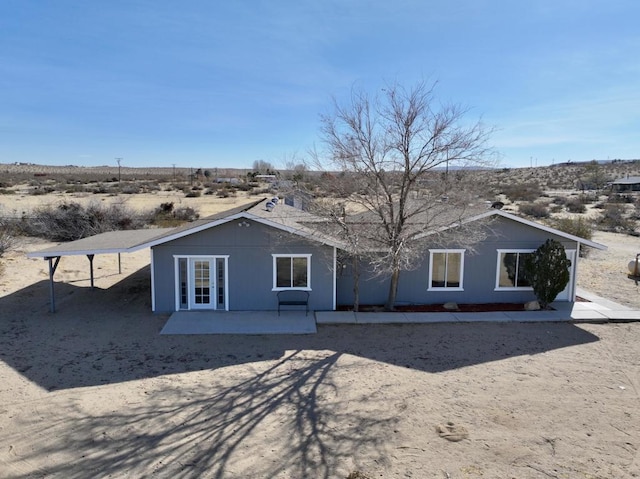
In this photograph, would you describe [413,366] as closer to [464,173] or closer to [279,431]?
[279,431]

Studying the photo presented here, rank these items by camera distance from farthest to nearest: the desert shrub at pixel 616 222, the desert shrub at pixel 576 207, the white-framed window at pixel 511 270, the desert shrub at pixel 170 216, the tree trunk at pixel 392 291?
1. the desert shrub at pixel 576 207
2. the desert shrub at pixel 616 222
3. the desert shrub at pixel 170 216
4. the white-framed window at pixel 511 270
5. the tree trunk at pixel 392 291

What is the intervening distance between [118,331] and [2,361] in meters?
2.86

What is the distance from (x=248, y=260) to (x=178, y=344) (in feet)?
12.3

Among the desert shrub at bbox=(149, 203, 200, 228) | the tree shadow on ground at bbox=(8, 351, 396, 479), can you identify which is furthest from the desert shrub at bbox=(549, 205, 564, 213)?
the tree shadow on ground at bbox=(8, 351, 396, 479)

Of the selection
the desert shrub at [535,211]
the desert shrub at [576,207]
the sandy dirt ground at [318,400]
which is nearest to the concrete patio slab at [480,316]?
the sandy dirt ground at [318,400]

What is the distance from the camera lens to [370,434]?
803 cm

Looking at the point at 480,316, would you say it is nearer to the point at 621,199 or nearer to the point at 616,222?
the point at 616,222

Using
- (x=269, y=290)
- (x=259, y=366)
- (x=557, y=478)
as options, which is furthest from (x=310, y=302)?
(x=557, y=478)

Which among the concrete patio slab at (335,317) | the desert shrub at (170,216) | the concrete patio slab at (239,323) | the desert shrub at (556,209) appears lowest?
the concrete patio slab at (239,323)

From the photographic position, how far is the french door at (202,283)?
1518 centimetres

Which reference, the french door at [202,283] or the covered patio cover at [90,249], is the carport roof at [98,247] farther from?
the french door at [202,283]

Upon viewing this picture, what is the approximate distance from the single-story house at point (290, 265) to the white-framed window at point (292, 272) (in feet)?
0.10

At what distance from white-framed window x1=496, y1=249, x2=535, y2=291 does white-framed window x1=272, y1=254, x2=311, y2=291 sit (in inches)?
259

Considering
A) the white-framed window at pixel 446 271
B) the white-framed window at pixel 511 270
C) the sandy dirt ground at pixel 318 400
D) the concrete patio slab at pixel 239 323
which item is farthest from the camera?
the white-framed window at pixel 511 270
